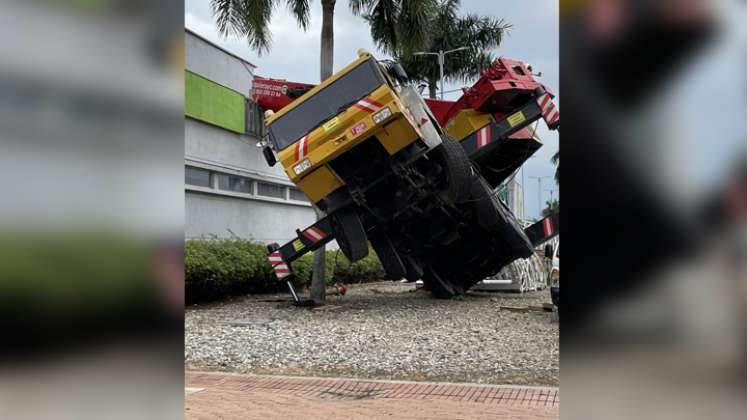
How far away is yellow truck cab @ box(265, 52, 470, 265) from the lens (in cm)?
990

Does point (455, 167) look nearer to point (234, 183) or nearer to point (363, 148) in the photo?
point (363, 148)

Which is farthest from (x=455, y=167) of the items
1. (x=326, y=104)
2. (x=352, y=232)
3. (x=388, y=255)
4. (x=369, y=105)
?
(x=388, y=255)

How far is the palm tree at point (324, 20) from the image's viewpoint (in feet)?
48.5

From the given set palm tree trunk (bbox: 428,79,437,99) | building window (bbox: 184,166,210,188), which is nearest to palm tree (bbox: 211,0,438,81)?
building window (bbox: 184,166,210,188)

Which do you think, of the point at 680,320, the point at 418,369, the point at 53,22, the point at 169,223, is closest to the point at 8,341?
the point at 169,223

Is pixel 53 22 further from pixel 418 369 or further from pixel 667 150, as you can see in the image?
pixel 418 369

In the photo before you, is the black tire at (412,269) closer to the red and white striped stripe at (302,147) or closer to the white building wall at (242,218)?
the red and white striped stripe at (302,147)

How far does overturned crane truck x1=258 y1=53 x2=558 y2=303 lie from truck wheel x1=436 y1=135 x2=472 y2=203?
0.7 inches

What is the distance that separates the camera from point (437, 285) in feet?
46.0

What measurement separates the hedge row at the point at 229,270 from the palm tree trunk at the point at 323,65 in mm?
1886

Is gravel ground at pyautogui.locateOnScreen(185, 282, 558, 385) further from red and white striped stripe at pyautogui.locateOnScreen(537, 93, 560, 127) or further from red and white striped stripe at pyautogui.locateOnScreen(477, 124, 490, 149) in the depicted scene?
red and white striped stripe at pyautogui.locateOnScreen(537, 93, 560, 127)

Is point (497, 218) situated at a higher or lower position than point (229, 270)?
higher

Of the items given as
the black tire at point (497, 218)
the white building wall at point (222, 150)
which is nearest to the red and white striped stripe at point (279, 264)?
the black tire at point (497, 218)

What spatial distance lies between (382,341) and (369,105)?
134 inches
